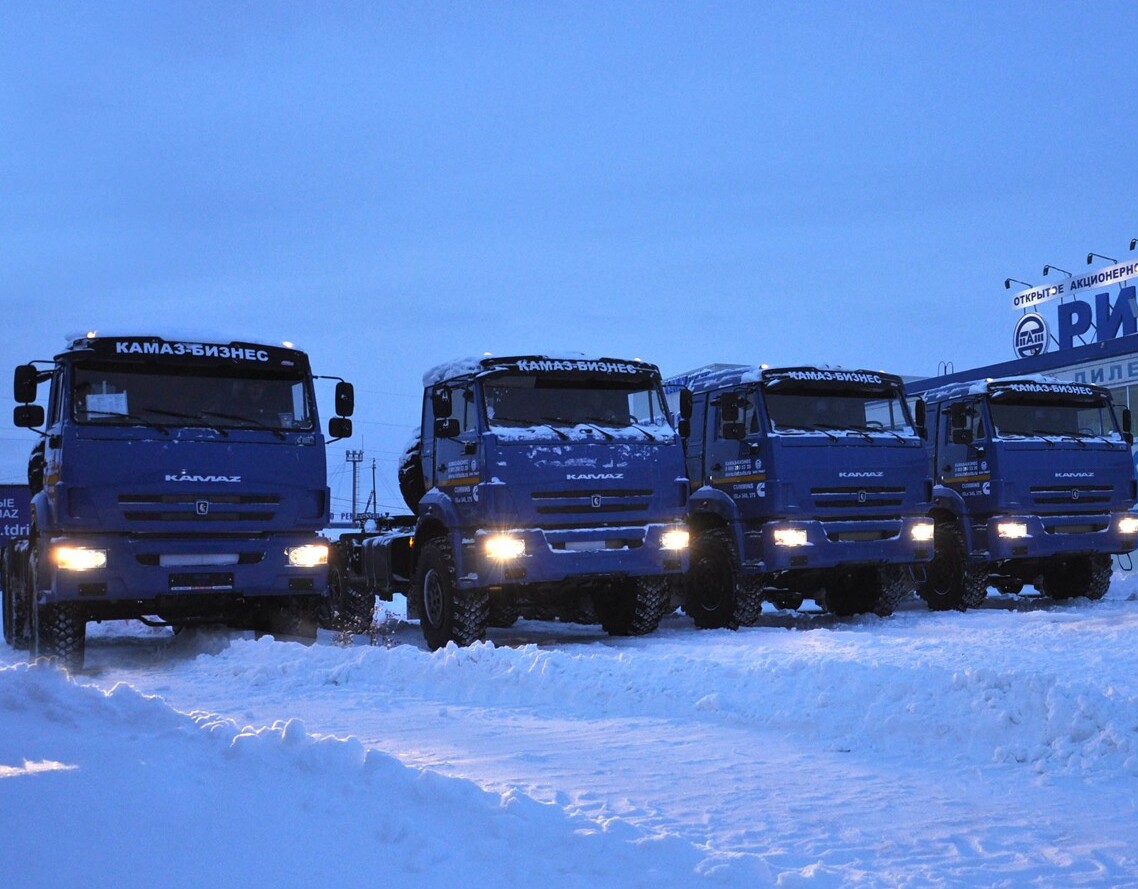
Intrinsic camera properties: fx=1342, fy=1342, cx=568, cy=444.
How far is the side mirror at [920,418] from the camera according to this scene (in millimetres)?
15754

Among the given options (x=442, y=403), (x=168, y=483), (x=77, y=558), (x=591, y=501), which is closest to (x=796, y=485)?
(x=591, y=501)

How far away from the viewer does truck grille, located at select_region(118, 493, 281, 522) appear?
37.5 ft

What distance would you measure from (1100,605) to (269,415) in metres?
11.7

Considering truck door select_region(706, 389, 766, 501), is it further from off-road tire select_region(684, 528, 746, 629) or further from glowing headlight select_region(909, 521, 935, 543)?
glowing headlight select_region(909, 521, 935, 543)

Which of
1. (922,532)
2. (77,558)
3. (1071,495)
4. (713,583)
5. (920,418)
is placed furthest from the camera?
(1071,495)

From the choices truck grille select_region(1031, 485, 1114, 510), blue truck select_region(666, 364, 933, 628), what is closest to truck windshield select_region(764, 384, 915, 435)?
blue truck select_region(666, 364, 933, 628)

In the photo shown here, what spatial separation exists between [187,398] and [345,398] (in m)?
1.50

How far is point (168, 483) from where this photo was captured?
37.8ft

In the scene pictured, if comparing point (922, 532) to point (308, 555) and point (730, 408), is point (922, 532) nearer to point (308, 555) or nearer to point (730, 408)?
point (730, 408)

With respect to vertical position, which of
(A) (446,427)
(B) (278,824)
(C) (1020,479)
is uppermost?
(A) (446,427)

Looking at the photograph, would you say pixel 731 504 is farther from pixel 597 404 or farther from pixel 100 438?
pixel 100 438

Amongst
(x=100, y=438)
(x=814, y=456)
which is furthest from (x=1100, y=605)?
(x=100, y=438)

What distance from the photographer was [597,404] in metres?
13.5

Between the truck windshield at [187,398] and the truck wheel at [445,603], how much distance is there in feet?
7.00
